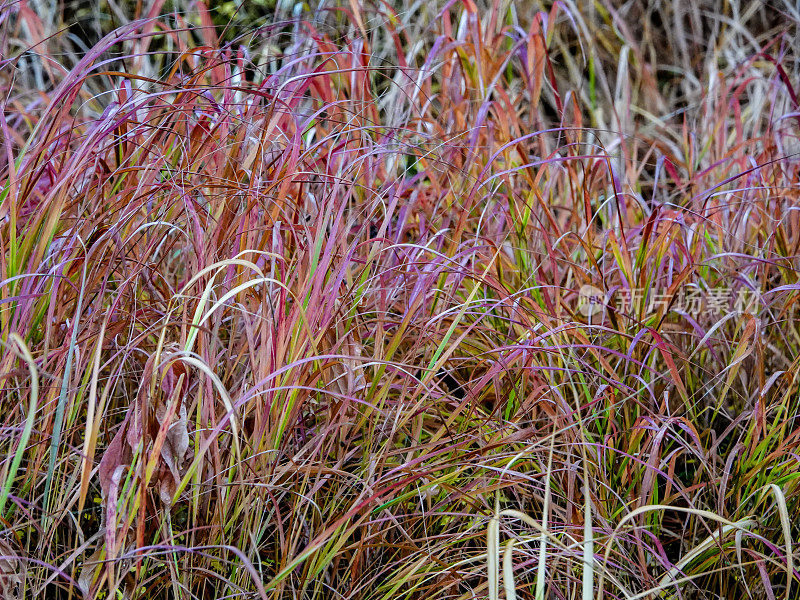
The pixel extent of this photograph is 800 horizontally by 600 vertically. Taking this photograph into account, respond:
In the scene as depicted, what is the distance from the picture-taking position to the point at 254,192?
91 cm

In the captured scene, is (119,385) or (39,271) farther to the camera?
(119,385)

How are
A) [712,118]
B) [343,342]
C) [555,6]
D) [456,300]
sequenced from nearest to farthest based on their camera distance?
[343,342] → [456,300] → [555,6] → [712,118]

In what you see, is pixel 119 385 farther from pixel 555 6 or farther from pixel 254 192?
pixel 555 6

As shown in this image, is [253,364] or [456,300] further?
[456,300]

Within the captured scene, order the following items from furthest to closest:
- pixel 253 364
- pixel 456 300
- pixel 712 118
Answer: pixel 712 118 → pixel 456 300 → pixel 253 364

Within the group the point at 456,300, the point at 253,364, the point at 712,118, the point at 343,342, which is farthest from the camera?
the point at 712,118

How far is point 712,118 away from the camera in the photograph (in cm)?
185

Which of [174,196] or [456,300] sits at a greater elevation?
[174,196]

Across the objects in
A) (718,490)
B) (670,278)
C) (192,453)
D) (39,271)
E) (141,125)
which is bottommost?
(718,490)

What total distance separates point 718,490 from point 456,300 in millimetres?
464

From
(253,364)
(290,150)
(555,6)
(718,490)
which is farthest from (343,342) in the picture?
(555,6)

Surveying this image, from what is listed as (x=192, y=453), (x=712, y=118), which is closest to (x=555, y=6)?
(x=712, y=118)

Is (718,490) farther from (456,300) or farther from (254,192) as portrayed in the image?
(254,192)

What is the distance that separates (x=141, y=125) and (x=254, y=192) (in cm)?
21
